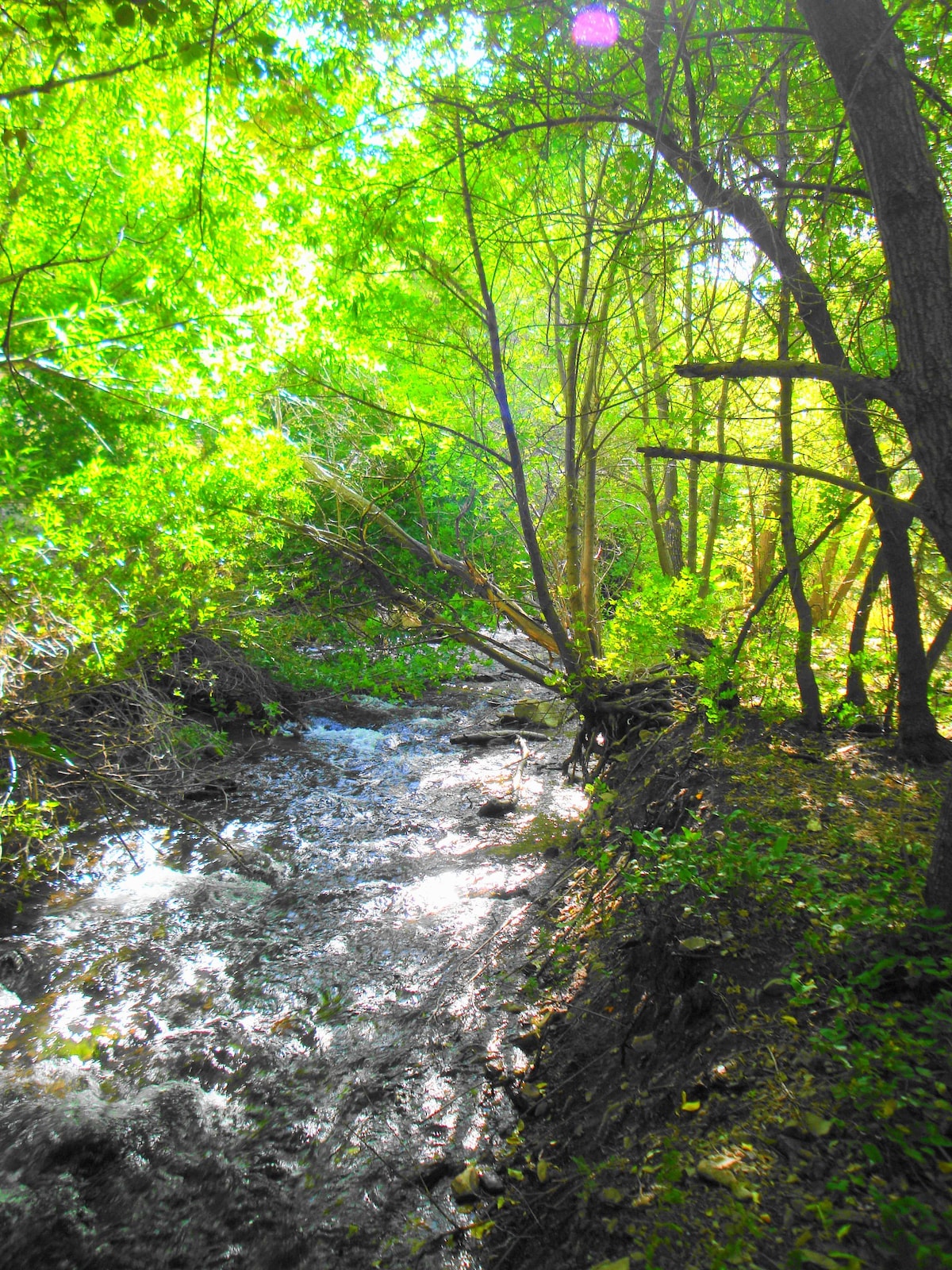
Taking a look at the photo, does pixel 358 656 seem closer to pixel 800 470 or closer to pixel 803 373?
pixel 800 470

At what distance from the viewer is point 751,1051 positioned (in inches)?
99.4

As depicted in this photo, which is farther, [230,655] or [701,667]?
[230,655]

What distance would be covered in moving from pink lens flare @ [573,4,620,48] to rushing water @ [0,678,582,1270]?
599 cm

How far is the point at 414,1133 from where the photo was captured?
3328mm

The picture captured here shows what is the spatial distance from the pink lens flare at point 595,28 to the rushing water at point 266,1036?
5.99 m

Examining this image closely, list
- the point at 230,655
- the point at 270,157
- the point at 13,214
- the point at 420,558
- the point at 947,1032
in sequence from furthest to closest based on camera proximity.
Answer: the point at 230,655 → the point at 420,558 → the point at 13,214 → the point at 270,157 → the point at 947,1032

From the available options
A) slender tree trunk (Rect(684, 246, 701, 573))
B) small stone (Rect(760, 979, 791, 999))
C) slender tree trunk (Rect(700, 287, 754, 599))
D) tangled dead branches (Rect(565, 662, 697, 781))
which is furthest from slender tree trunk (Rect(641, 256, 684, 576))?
small stone (Rect(760, 979, 791, 999))

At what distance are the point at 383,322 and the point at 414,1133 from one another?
5849mm

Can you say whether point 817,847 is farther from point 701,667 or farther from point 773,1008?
point 701,667

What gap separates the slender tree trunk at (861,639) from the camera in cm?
487

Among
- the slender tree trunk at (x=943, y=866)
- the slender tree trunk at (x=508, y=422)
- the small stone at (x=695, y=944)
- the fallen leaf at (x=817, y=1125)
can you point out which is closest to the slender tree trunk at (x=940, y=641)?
the slender tree trunk at (x=943, y=866)

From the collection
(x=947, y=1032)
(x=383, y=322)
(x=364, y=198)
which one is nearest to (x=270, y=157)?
(x=364, y=198)

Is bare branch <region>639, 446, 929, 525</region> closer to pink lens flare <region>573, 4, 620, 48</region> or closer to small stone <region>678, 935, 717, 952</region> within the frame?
small stone <region>678, 935, 717, 952</region>

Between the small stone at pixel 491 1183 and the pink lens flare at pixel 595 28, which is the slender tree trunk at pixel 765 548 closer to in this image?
the pink lens flare at pixel 595 28
